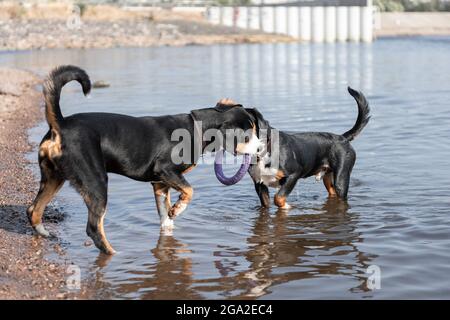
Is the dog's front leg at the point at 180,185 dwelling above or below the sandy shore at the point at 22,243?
above

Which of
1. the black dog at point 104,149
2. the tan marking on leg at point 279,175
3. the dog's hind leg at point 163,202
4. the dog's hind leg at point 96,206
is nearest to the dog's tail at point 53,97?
the black dog at point 104,149

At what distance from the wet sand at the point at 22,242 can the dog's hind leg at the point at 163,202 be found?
123 centimetres

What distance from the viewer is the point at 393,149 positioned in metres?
14.4

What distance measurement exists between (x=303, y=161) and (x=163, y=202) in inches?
77.9

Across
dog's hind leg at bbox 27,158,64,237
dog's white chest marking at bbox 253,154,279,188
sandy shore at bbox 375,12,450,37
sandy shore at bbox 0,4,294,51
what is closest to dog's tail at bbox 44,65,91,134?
dog's hind leg at bbox 27,158,64,237

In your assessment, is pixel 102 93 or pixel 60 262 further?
pixel 102 93

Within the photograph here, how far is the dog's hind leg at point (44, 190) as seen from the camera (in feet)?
25.0

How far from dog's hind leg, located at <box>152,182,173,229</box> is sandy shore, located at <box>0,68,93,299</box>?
1.23 m

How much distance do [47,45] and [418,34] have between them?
38.4 m

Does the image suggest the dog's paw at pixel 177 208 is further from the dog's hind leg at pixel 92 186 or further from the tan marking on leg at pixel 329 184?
the tan marking on leg at pixel 329 184

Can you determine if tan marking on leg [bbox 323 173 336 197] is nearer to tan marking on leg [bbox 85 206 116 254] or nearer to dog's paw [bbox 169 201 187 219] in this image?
dog's paw [bbox 169 201 187 219]

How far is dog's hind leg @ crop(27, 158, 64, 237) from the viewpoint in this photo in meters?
7.62

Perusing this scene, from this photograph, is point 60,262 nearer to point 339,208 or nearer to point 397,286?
point 397,286

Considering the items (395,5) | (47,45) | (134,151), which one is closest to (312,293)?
(134,151)
